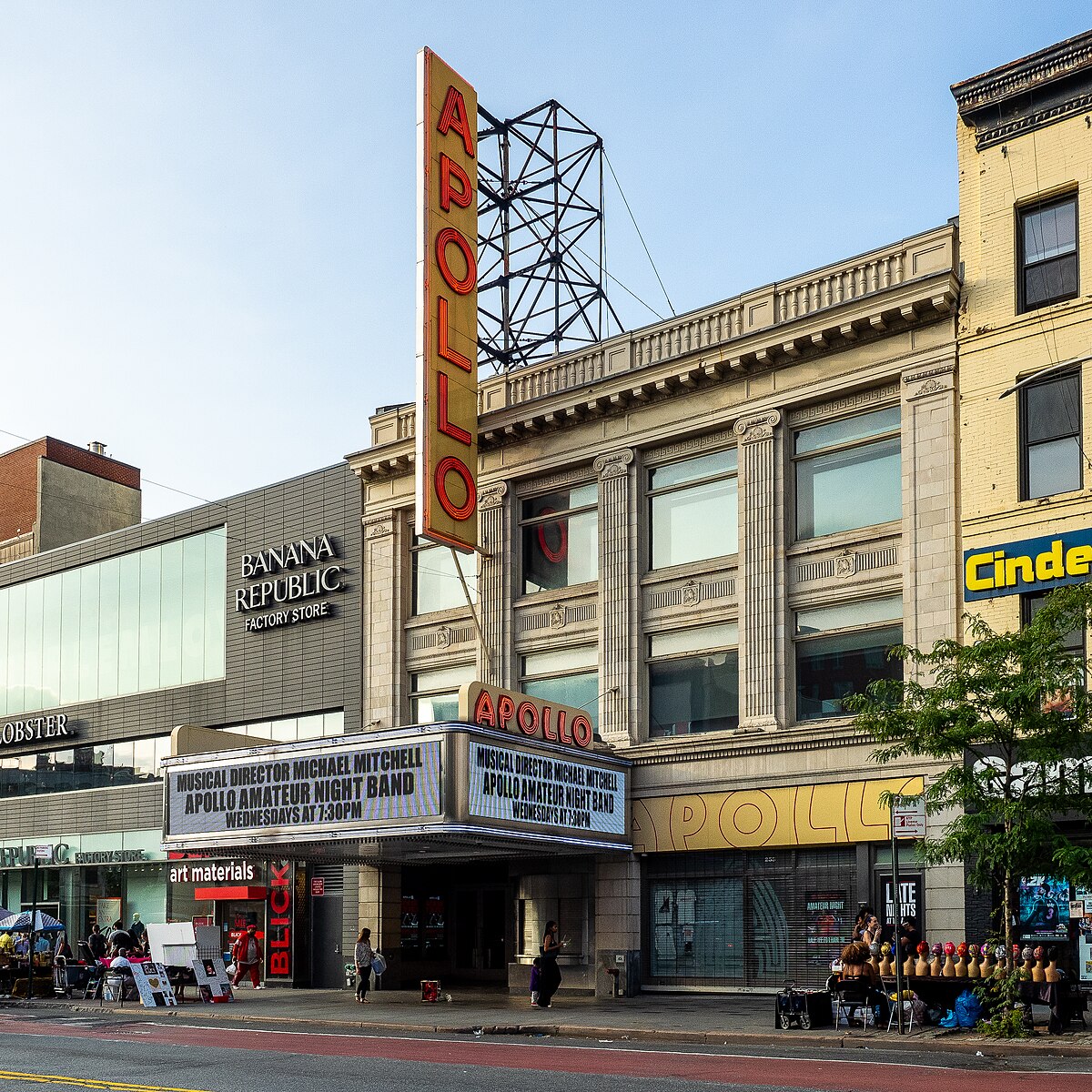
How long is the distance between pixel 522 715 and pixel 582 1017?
6587mm

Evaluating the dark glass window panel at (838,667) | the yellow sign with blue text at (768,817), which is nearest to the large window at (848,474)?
the dark glass window panel at (838,667)

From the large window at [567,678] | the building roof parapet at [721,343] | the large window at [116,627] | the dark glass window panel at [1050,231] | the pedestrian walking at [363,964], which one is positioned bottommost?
the pedestrian walking at [363,964]

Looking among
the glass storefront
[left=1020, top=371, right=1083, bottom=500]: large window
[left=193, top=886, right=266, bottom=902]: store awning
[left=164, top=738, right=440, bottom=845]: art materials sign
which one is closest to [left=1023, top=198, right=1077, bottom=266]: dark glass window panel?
[left=1020, top=371, right=1083, bottom=500]: large window

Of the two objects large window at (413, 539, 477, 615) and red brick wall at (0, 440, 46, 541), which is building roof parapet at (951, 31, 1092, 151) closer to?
large window at (413, 539, 477, 615)

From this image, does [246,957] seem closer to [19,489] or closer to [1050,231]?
[1050,231]

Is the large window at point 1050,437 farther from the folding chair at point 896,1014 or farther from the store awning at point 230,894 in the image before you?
the store awning at point 230,894

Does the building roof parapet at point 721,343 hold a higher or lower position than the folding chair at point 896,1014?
higher

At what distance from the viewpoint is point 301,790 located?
31.8 m

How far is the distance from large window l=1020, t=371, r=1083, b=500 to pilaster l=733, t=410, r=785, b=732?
5.49 meters

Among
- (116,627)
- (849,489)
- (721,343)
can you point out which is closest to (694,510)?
(721,343)

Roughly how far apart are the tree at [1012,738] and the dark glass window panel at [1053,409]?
254 inches

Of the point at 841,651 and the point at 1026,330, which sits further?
the point at 841,651

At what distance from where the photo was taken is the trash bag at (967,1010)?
74.4 ft

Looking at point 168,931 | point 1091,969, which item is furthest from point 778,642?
point 168,931
